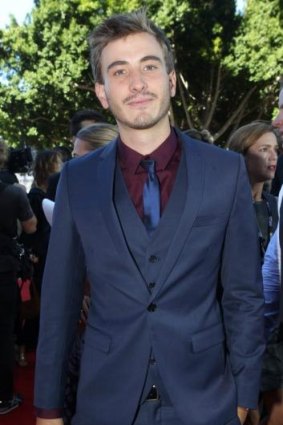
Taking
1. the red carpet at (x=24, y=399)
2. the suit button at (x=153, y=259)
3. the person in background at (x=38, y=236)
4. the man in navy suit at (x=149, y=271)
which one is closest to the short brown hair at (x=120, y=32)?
the man in navy suit at (x=149, y=271)

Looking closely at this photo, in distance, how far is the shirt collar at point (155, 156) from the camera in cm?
184

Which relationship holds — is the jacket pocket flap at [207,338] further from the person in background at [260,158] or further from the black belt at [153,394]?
the person in background at [260,158]

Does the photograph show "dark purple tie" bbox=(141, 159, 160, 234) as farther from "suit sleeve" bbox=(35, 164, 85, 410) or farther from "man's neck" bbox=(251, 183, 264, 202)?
"man's neck" bbox=(251, 183, 264, 202)

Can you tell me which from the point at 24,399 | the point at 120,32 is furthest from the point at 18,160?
the point at 120,32

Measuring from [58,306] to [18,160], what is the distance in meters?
3.83

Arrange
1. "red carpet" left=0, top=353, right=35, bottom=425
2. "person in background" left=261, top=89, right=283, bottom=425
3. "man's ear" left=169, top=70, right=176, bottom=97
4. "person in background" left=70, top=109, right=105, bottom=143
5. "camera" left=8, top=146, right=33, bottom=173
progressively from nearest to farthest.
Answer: "man's ear" left=169, top=70, right=176, bottom=97 < "person in background" left=261, top=89, right=283, bottom=425 < "red carpet" left=0, top=353, right=35, bottom=425 < "person in background" left=70, top=109, right=105, bottom=143 < "camera" left=8, top=146, right=33, bottom=173

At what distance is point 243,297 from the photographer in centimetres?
178

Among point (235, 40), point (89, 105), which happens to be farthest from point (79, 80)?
point (235, 40)

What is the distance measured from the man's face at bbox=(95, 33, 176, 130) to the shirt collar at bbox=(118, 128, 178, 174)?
0.24 ft

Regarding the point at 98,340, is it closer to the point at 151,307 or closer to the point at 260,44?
the point at 151,307

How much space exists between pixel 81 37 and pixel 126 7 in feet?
6.10

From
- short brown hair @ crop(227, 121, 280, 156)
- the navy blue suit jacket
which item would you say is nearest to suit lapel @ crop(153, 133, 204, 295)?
the navy blue suit jacket

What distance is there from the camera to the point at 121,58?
6.07ft

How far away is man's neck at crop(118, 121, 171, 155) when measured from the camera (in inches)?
72.6
